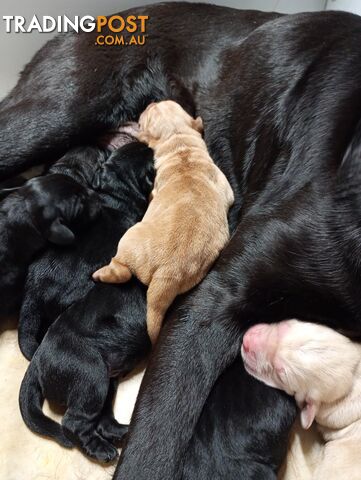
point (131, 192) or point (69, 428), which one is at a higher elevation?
point (131, 192)

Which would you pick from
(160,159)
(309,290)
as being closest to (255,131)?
(160,159)

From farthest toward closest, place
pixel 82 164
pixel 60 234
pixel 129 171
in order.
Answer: pixel 82 164 < pixel 129 171 < pixel 60 234

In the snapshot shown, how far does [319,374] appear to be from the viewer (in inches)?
59.1

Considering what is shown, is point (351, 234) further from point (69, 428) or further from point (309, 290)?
point (69, 428)

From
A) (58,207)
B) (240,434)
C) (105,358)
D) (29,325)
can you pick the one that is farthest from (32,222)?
(240,434)

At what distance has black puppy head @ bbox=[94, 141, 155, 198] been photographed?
1839 mm

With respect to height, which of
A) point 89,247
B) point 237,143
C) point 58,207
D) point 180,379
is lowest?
point 180,379

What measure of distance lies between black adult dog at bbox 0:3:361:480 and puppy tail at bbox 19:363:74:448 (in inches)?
8.8

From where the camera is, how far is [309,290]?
1494 mm

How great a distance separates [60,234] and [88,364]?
35 centimetres

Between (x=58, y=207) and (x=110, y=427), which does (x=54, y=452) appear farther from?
(x=58, y=207)

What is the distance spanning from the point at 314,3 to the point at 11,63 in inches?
45.7

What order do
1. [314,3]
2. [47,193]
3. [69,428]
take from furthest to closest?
[314,3]
[47,193]
[69,428]

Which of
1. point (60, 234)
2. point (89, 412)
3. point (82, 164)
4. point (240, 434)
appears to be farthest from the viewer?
point (82, 164)
